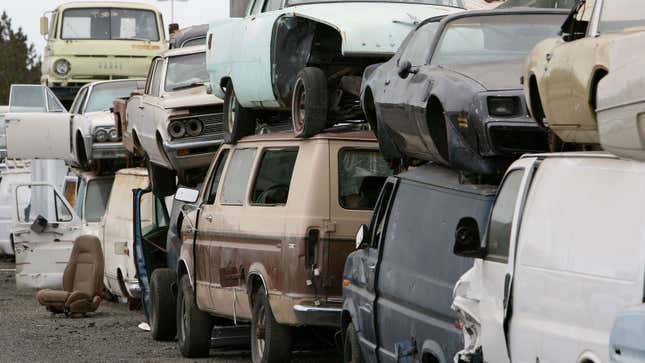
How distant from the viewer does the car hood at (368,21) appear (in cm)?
A: 1387

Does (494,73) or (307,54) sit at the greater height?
(307,54)

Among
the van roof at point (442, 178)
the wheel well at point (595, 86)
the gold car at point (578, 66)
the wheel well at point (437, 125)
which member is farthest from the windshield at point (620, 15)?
the wheel well at point (437, 125)

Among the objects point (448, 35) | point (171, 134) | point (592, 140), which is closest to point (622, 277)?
point (592, 140)

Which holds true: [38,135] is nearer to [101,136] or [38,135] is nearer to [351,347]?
[101,136]

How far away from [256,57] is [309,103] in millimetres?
2006

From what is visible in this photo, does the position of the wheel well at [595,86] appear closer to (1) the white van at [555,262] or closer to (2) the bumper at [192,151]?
(1) the white van at [555,262]

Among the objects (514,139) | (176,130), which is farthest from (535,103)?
(176,130)

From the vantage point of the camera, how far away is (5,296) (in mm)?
24344

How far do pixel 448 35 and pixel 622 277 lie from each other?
536 centimetres

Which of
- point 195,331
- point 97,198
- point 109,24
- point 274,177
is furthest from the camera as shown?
point 109,24

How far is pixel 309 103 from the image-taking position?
13.4 m

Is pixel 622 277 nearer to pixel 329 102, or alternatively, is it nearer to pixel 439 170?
pixel 439 170

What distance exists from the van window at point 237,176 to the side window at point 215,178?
12.5 inches

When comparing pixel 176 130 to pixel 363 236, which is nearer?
pixel 363 236
